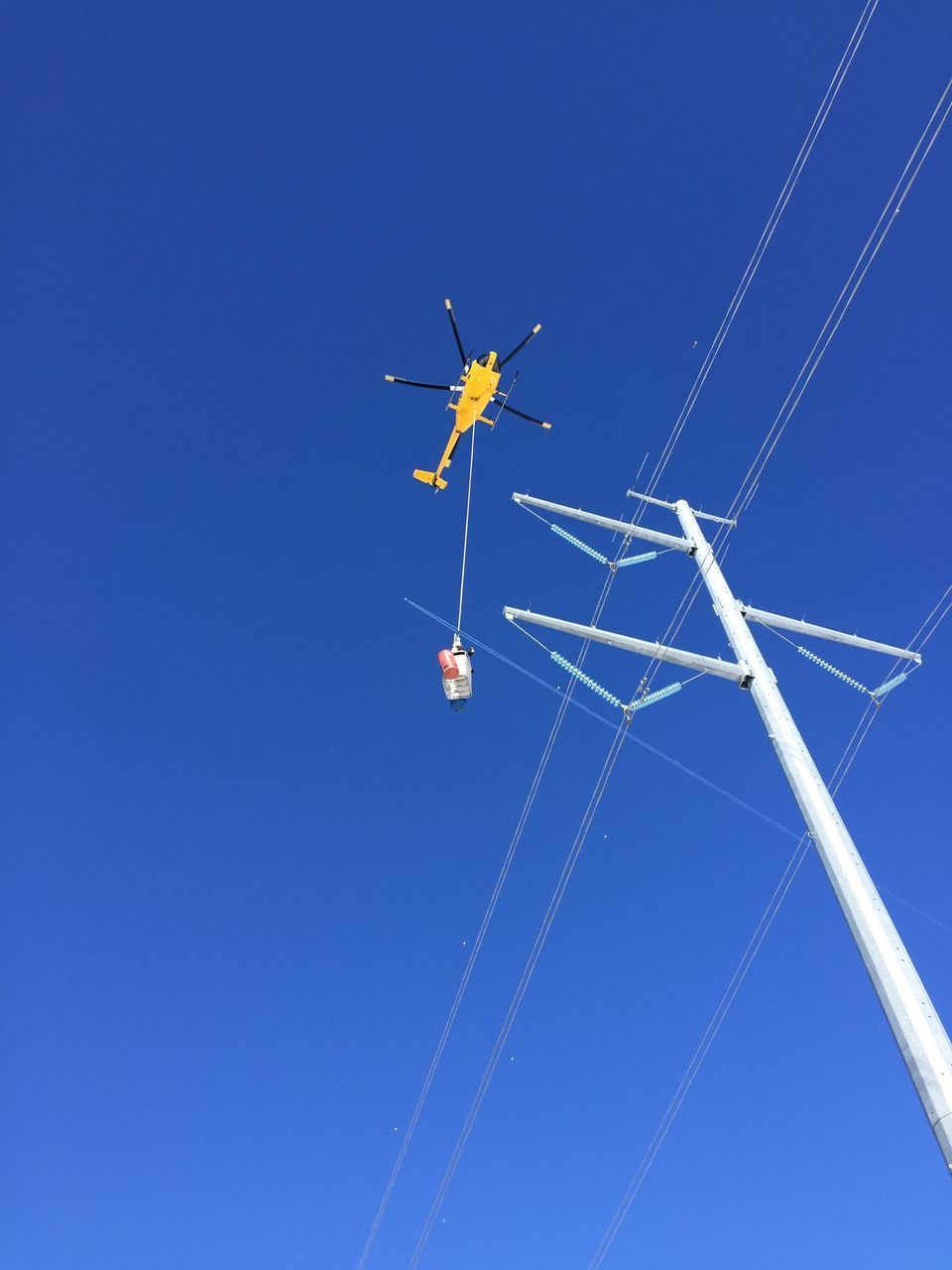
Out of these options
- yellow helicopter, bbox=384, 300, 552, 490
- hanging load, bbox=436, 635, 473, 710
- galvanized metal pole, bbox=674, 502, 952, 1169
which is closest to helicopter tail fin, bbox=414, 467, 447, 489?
yellow helicopter, bbox=384, 300, 552, 490

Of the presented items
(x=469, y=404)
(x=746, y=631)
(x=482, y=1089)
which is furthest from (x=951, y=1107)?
(x=469, y=404)

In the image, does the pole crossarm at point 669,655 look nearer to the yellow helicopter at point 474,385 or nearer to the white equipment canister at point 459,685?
the white equipment canister at point 459,685

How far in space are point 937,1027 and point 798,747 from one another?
3.23m

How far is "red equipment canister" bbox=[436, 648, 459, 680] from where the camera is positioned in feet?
38.4

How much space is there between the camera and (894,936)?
6.27 metres

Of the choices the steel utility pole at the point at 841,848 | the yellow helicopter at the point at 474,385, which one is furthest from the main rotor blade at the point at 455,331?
the steel utility pole at the point at 841,848

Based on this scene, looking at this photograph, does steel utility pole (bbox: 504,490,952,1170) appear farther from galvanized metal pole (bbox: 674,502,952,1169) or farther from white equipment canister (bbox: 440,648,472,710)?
white equipment canister (bbox: 440,648,472,710)

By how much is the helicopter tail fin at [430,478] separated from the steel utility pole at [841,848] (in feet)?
32.8

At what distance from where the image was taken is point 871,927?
6.24m

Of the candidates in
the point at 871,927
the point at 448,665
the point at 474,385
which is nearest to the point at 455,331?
the point at 474,385

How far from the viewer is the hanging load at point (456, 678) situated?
1171 cm

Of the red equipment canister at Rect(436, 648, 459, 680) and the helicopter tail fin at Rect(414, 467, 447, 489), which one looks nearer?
the red equipment canister at Rect(436, 648, 459, 680)

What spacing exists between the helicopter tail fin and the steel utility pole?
999 centimetres

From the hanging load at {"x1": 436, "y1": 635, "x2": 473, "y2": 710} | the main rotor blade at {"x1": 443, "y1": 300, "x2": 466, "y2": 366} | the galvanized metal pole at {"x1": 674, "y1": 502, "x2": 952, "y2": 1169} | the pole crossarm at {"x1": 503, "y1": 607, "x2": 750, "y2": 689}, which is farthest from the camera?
the main rotor blade at {"x1": 443, "y1": 300, "x2": 466, "y2": 366}
